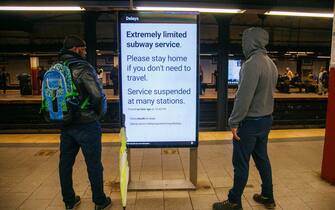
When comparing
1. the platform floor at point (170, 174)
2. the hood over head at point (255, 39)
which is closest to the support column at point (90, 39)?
the platform floor at point (170, 174)

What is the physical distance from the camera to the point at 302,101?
36.6 ft

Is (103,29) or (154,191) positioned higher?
(103,29)

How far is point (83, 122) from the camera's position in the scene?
2.95m

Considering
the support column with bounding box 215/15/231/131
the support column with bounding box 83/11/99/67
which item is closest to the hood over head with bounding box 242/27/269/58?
the support column with bounding box 215/15/231/131

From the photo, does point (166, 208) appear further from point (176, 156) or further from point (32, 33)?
point (32, 33)

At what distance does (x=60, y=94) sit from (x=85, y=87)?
232 mm

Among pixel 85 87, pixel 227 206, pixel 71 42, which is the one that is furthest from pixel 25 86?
pixel 227 206

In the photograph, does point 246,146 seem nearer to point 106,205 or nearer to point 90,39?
point 106,205

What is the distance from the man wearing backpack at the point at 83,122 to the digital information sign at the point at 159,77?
1.79 feet

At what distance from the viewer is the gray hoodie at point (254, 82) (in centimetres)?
289

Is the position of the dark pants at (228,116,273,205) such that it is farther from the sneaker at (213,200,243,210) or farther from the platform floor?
the platform floor

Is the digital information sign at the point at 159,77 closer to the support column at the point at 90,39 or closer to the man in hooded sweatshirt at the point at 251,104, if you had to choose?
the man in hooded sweatshirt at the point at 251,104

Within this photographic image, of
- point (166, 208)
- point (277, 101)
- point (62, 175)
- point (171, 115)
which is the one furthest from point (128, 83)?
point (277, 101)

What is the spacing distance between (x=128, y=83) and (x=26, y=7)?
3.09 metres
